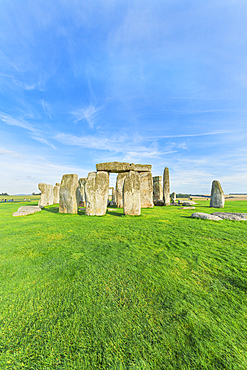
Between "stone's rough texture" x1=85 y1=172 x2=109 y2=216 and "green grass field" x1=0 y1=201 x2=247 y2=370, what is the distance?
3828 mm

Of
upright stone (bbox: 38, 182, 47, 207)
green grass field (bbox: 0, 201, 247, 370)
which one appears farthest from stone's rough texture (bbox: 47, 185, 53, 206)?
green grass field (bbox: 0, 201, 247, 370)

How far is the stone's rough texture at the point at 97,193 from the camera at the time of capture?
6.86 m

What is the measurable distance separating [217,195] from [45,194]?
40.8ft

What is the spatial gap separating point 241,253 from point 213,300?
4.71 feet

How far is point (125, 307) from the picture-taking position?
1.57m

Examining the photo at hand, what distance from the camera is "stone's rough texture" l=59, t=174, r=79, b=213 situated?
761 cm

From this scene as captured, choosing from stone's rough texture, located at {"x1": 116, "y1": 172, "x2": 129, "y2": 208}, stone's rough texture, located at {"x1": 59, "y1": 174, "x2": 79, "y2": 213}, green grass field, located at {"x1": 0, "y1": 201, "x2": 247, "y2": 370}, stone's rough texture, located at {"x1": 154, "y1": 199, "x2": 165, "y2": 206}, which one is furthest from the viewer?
stone's rough texture, located at {"x1": 154, "y1": 199, "x2": 165, "y2": 206}

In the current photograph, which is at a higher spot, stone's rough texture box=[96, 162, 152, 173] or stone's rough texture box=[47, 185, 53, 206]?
stone's rough texture box=[96, 162, 152, 173]

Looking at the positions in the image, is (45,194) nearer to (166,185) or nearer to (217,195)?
(166,185)

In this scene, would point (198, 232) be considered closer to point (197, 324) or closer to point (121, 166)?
point (197, 324)

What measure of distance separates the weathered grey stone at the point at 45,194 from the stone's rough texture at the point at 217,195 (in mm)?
12026

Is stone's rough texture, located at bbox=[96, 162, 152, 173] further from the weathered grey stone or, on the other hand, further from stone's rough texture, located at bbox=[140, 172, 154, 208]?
the weathered grey stone

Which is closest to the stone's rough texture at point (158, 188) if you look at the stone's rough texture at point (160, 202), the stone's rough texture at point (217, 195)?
the stone's rough texture at point (160, 202)

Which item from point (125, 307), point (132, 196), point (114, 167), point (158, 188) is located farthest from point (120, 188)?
point (125, 307)
